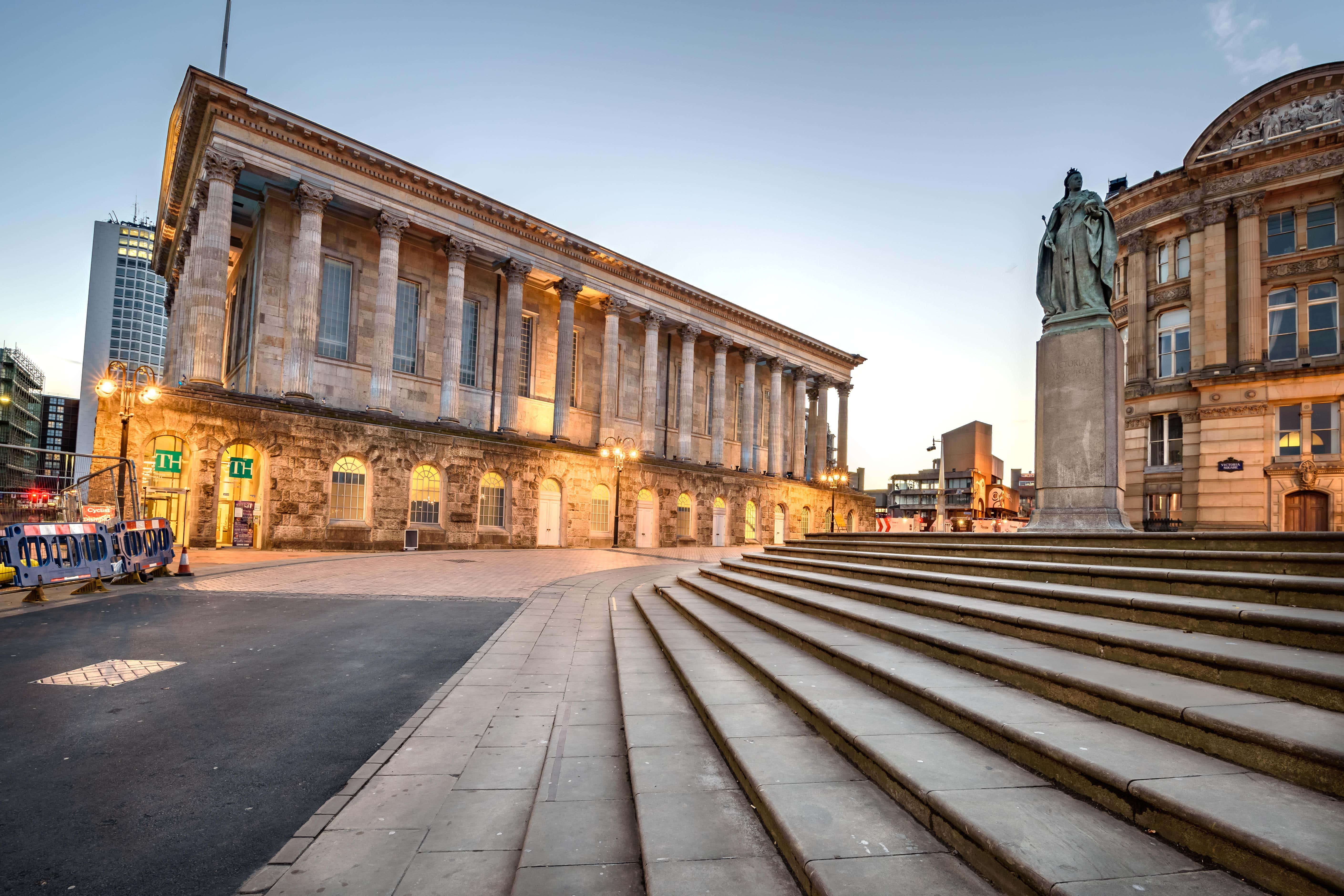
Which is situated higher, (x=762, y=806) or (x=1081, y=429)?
(x=1081, y=429)

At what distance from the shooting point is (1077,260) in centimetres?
1166

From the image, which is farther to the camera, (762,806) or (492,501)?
(492,501)

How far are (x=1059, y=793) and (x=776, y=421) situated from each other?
47982 millimetres

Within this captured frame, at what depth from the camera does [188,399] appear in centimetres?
2292

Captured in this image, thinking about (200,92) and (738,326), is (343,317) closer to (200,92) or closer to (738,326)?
(200,92)

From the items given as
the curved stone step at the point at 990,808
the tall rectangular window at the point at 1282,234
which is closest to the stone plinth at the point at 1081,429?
the curved stone step at the point at 990,808

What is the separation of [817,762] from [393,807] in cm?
255

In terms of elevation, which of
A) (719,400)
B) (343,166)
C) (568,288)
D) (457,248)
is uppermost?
(343,166)

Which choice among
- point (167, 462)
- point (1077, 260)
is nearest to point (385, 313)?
point (167, 462)

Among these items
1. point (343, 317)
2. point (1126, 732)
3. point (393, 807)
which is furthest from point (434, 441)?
point (1126, 732)

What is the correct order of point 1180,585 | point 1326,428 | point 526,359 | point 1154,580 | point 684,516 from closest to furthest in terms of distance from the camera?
point 1180,585, point 1154,580, point 1326,428, point 526,359, point 684,516

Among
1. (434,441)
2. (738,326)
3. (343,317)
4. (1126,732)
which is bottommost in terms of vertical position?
(1126,732)

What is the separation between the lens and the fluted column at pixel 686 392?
4212cm

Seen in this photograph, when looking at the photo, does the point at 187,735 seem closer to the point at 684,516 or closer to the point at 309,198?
the point at 309,198
